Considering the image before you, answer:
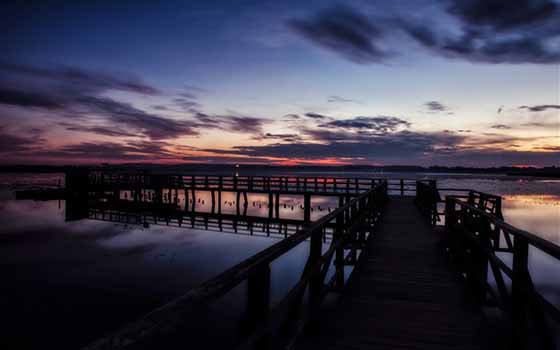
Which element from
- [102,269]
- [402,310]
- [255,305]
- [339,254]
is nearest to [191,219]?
[102,269]

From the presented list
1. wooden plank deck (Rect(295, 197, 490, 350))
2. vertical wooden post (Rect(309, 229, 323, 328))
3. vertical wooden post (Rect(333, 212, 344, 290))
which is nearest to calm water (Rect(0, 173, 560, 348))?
vertical wooden post (Rect(333, 212, 344, 290))

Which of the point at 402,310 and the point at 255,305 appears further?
the point at 402,310

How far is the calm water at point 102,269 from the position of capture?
8.42m

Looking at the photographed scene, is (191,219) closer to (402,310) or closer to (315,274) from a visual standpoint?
(402,310)

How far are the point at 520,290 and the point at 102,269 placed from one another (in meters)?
13.7

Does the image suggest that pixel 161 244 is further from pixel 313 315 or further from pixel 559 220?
pixel 559 220

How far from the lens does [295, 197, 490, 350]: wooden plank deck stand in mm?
3498

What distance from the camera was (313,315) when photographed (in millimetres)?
3561

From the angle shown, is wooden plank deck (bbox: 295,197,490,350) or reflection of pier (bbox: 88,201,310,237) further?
reflection of pier (bbox: 88,201,310,237)

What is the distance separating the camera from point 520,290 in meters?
3.13

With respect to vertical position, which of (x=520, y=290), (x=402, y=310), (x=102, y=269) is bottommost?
(x=102, y=269)

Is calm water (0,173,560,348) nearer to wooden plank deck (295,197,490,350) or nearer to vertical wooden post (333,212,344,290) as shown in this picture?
vertical wooden post (333,212,344,290)

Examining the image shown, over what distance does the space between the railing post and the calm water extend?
7.83m

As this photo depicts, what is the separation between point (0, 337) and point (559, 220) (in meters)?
32.3
